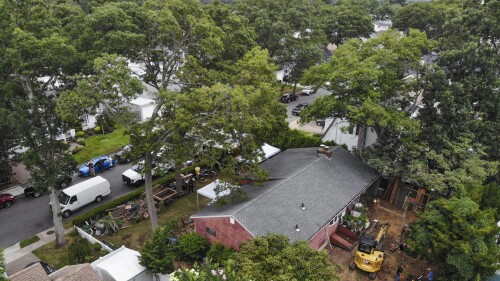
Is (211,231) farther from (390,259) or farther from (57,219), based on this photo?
(390,259)

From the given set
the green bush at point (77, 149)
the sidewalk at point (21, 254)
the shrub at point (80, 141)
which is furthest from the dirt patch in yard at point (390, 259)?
the shrub at point (80, 141)

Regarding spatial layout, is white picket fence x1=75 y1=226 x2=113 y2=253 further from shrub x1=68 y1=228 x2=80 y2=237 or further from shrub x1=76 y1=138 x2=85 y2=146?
shrub x1=76 y1=138 x2=85 y2=146

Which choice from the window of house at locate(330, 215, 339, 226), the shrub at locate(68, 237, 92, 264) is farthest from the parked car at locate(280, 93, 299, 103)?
the shrub at locate(68, 237, 92, 264)

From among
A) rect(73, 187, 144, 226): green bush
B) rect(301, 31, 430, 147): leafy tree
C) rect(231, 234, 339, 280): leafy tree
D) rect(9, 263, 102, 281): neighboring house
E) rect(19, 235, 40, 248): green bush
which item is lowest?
→ rect(19, 235, 40, 248): green bush

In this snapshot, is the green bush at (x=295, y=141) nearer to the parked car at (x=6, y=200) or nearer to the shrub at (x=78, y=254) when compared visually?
the shrub at (x=78, y=254)

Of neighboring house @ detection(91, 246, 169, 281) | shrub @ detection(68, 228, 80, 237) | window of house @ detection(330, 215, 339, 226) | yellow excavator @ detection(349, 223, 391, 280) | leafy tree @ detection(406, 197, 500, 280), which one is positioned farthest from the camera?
shrub @ detection(68, 228, 80, 237)

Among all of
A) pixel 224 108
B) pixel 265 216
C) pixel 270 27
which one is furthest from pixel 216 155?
pixel 270 27

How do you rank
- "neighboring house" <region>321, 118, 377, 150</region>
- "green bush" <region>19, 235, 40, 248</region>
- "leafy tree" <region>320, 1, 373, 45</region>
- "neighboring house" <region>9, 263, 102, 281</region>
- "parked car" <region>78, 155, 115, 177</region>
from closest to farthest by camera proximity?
"neighboring house" <region>9, 263, 102, 281</region>
"green bush" <region>19, 235, 40, 248</region>
"neighboring house" <region>321, 118, 377, 150</region>
"parked car" <region>78, 155, 115, 177</region>
"leafy tree" <region>320, 1, 373, 45</region>
